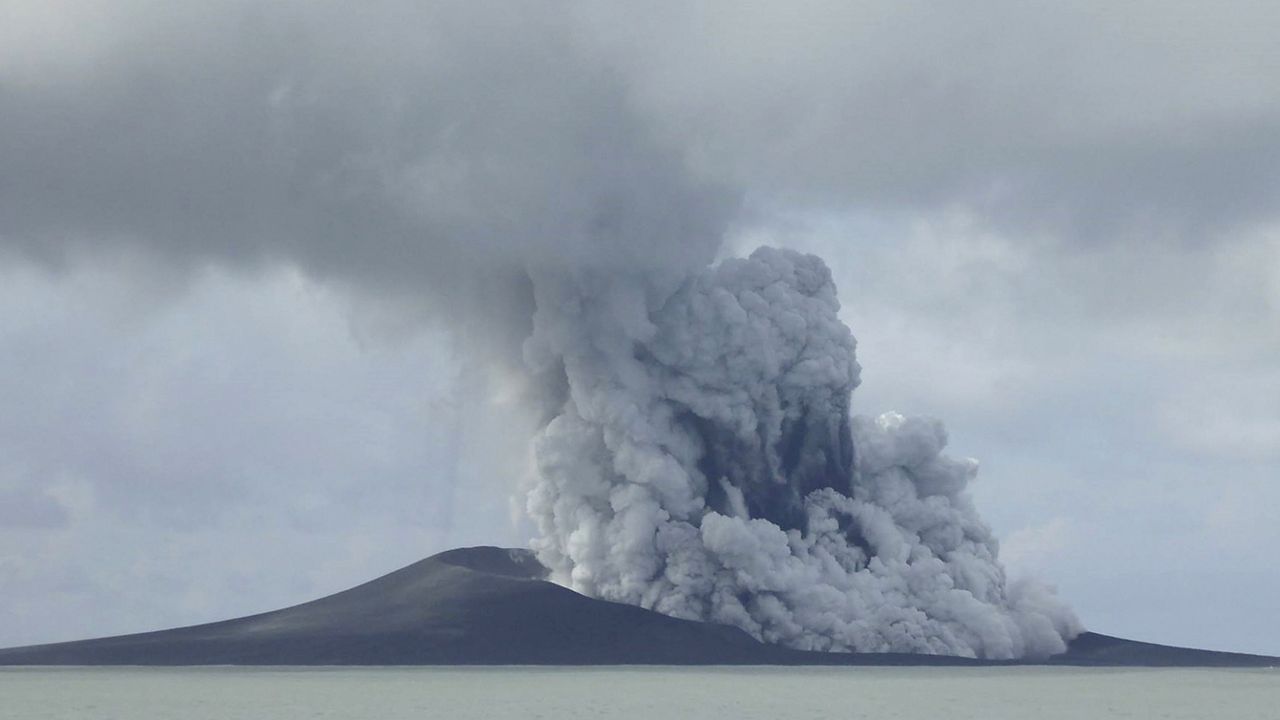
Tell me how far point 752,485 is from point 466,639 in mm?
25084

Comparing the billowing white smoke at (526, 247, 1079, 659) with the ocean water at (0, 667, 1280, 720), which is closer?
the ocean water at (0, 667, 1280, 720)

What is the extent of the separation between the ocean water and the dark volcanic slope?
198 centimetres

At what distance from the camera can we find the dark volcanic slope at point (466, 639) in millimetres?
130000

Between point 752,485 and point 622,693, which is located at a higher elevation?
point 752,485

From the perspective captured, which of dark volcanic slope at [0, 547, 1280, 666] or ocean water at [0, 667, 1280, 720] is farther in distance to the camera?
dark volcanic slope at [0, 547, 1280, 666]

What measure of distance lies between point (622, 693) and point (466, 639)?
42.0m

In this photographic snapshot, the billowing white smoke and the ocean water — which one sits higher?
the billowing white smoke

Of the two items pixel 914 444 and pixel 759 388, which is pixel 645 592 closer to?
pixel 759 388

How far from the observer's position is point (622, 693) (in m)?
97.1

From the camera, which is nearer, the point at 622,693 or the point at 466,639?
the point at 622,693

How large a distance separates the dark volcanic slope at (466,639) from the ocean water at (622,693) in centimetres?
198

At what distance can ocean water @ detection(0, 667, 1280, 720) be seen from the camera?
80.9 metres

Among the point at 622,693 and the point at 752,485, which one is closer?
the point at 622,693

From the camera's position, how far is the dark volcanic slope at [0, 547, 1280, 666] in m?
130
